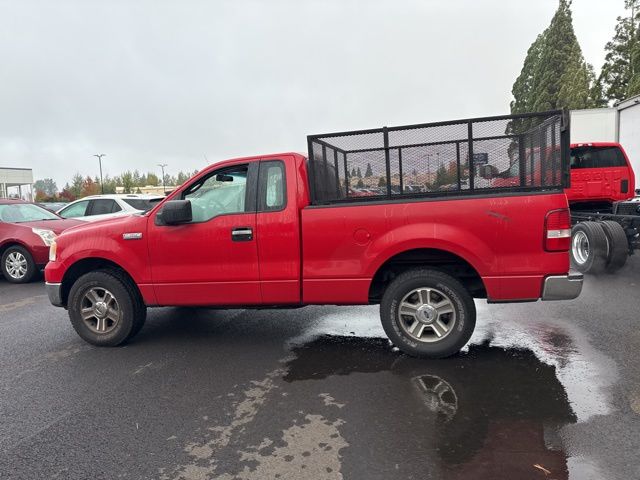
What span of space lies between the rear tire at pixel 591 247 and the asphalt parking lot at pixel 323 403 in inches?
102

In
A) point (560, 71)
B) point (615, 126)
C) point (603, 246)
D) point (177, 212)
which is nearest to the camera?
point (177, 212)

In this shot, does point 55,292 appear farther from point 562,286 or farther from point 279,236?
point 562,286

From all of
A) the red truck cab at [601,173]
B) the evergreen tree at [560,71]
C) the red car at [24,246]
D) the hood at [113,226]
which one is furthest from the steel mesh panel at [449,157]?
the evergreen tree at [560,71]

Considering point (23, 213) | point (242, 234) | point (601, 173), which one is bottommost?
point (242, 234)

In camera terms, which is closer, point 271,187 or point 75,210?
point 271,187

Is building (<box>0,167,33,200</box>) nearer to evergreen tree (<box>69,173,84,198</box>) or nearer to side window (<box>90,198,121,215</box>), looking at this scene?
evergreen tree (<box>69,173,84,198</box>)

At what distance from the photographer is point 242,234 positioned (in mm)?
4551

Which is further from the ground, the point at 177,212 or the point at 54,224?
the point at 177,212

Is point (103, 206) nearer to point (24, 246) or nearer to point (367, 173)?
point (24, 246)

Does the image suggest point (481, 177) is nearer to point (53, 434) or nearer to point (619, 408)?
point (619, 408)

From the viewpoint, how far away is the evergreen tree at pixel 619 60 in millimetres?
33844

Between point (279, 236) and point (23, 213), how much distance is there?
27.4 feet

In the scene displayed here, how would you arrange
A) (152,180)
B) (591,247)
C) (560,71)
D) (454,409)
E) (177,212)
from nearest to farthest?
(454,409) < (177,212) < (591,247) < (560,71) < (152,180)

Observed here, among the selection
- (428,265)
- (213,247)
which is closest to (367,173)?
(428,265)
